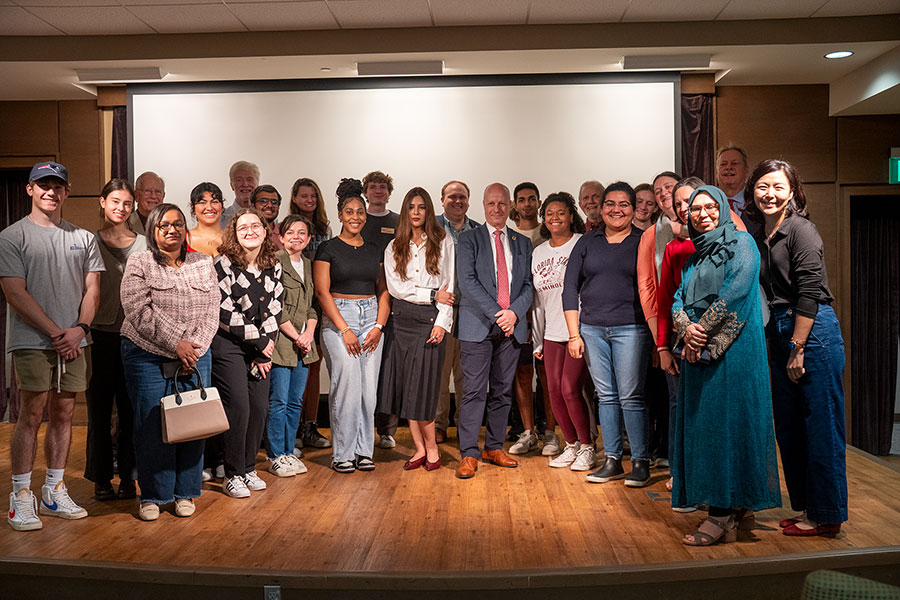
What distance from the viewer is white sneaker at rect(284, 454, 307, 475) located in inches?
166

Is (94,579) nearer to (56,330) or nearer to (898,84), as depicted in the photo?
(56,330)

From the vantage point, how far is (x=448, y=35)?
510cm

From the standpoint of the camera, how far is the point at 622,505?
360 centimetres

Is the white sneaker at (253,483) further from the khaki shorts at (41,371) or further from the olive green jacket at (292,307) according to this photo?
the khaki shorts at (41,371)

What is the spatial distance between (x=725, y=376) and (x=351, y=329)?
2062 mm

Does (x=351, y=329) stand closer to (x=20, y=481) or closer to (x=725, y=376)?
(x=20, y=481)

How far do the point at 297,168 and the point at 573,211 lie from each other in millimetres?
2422

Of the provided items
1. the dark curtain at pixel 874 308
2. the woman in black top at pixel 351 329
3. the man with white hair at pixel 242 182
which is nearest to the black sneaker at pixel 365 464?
the woman in black top at pixel 351 329

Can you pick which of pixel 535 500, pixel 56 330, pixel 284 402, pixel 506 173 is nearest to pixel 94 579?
pixel 56 330

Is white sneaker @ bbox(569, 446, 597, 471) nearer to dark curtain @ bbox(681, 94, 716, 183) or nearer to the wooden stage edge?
the wooden stage edge

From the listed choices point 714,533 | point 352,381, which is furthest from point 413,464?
point 714,533

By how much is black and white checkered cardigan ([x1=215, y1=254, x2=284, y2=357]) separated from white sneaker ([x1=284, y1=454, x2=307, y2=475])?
0.79m

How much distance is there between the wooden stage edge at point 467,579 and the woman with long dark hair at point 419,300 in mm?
1452

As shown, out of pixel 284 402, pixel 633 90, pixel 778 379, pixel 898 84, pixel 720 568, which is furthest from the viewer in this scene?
pixel 633 90
